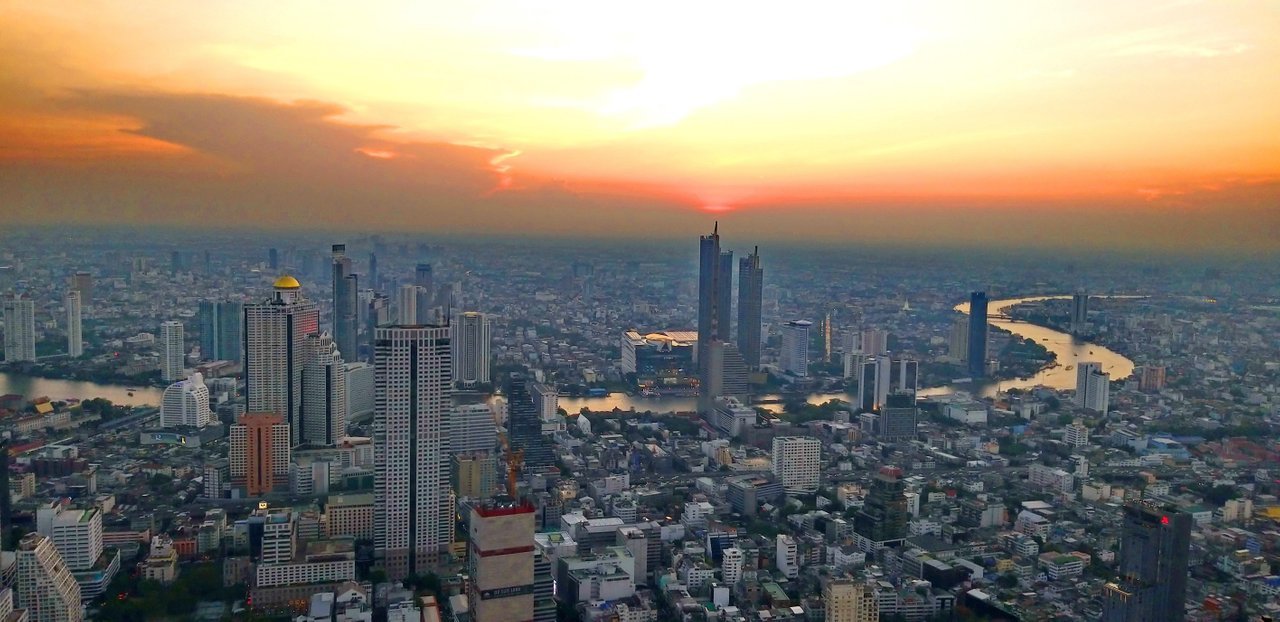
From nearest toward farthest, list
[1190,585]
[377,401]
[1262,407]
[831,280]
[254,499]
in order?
[1190,585] < [377,401] < [1262,407] < [254,499] < [831,280]

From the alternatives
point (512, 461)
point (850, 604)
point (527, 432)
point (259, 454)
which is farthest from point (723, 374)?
point (850, 604)

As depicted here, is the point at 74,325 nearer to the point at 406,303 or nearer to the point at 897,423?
the point at 406,303

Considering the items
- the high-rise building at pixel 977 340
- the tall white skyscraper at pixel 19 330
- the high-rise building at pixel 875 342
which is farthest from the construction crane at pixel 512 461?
the high-rise building at pixel 977 340

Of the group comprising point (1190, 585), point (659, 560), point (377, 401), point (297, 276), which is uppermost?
point (297, 276)

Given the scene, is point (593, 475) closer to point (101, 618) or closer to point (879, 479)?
point (879, 479)

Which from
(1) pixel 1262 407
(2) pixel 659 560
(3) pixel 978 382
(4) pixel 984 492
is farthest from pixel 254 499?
(3) pixel 978 382

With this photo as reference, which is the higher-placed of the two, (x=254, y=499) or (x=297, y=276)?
(x=297, y=276)

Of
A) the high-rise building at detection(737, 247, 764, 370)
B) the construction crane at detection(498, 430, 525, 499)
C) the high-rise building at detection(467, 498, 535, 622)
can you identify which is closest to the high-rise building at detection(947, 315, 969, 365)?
the high-rise building at detection(737, 247, 764, 370)
